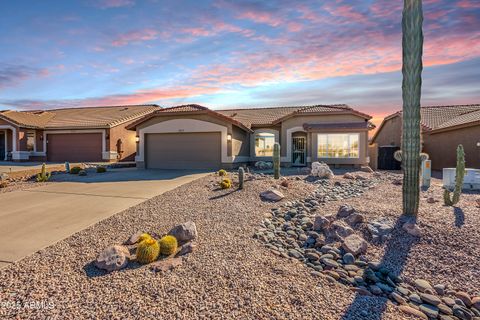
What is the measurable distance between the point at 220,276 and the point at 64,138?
25514 millimetres

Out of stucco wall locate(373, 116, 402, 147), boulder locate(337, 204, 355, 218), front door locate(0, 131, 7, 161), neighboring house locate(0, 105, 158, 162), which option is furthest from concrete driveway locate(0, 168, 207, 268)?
stucco wall locate(373, 116, 402, 147)

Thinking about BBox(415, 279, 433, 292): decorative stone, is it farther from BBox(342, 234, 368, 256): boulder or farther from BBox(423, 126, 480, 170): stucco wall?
BBox(423, 126, 480, 170): stucco wall

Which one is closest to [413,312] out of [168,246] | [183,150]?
[168,246]

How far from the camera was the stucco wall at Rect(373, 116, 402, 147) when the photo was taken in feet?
79.2

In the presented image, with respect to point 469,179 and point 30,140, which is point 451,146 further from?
point 30,140

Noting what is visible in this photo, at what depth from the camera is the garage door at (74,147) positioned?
23.3 meters

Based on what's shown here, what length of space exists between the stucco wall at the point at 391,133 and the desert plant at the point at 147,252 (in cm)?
2384

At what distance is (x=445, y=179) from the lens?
1102cm

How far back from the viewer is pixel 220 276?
4051 millimetres

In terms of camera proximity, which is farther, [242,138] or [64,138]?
[64,138]

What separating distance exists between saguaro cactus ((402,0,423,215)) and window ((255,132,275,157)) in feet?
49.6

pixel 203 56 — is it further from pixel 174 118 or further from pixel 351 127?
pixel 351 127

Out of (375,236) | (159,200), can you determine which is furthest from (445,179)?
(159,200)

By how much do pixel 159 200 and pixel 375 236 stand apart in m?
5.93
